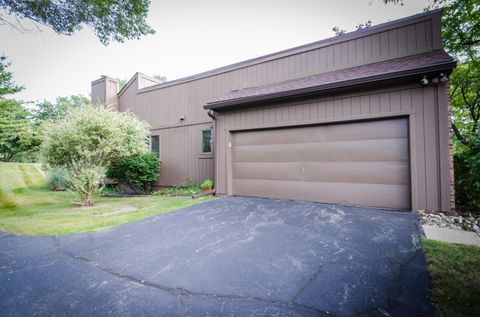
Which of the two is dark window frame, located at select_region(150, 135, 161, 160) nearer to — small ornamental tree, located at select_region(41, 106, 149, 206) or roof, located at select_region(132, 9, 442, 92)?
roof, located at select_region(132, 9, 442, 92)

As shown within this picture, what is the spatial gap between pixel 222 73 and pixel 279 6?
449 cm

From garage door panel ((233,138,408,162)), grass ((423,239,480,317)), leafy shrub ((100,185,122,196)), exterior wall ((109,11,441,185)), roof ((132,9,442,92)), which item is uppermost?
roof ((132,9,442,92))

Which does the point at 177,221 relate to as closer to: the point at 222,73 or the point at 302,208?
the point at 302,208

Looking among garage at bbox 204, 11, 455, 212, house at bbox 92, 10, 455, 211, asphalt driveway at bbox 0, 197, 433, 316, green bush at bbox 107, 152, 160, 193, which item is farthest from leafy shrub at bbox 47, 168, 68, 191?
garage at bbox 204, 11, 455, 212

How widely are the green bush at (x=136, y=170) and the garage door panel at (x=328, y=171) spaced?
4229 millimetres

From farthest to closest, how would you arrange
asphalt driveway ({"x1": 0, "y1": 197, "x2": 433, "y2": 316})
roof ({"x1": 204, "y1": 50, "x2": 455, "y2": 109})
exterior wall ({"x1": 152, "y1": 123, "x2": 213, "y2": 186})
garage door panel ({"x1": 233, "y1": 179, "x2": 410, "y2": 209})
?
exterior wall ({"x1": 152, "y1": 123, "x2": 213, "y2": 186}), garage door panel ({"x1": 233, "y1": 179, "x2": 410, "y2": 209}), roof ({"x1": 204, "y1": 50, "x2": 455, "y2": 109}), asphalt driveway ({"x1": 0, "y1": 197, "x2": 433, "y2": 316})

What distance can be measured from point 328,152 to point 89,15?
8.20m

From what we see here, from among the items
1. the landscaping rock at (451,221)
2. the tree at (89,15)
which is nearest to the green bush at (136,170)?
the tree at (89,15)

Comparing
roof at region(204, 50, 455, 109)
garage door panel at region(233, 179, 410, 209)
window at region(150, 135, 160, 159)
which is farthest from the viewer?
window at region(150, 135, 160, 159)

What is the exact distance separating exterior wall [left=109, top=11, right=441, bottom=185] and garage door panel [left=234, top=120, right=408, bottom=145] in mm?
2282

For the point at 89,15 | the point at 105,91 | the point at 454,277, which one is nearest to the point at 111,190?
the point at 105,91

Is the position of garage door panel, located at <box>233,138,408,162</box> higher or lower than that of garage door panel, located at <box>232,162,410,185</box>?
higher

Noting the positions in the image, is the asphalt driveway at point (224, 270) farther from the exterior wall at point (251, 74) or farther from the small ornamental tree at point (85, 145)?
the exterior wall at point (251, 74)

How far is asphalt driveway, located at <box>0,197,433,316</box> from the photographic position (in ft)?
5.95
